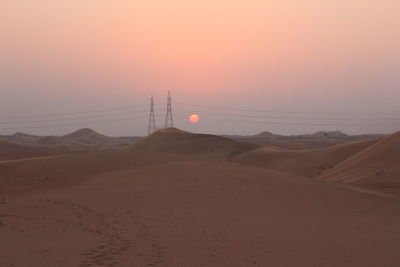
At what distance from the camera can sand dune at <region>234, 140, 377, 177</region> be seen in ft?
157

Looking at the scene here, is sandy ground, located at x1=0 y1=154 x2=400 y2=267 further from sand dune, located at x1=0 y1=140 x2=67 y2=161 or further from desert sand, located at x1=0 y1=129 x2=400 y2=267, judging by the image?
sand dune, located at x1=0 y1=140 x2=67 y2=161

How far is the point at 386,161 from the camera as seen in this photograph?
1268 inches

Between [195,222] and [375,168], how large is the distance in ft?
70.2

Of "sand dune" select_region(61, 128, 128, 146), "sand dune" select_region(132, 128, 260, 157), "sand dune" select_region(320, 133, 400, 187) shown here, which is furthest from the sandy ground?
"sand dune" select_region(61, 128, 128, 146)

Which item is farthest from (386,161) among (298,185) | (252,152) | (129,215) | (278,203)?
(252,152)

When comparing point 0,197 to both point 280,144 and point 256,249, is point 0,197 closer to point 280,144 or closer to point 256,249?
point 256,249

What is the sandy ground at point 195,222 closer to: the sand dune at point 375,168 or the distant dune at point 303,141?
the sand dune at point 375,168

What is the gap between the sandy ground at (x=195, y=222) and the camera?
32.1 ft

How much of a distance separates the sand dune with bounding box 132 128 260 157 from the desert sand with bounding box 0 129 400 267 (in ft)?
119

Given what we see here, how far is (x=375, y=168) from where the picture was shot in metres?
31.6

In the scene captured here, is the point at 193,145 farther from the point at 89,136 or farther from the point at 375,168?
the point at 89,136

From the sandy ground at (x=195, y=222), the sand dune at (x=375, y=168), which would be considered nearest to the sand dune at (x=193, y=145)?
the sand dune at (x=375, y=168)

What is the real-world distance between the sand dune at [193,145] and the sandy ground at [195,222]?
4187 cm

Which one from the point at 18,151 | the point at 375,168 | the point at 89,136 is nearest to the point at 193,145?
the point at 18,151
